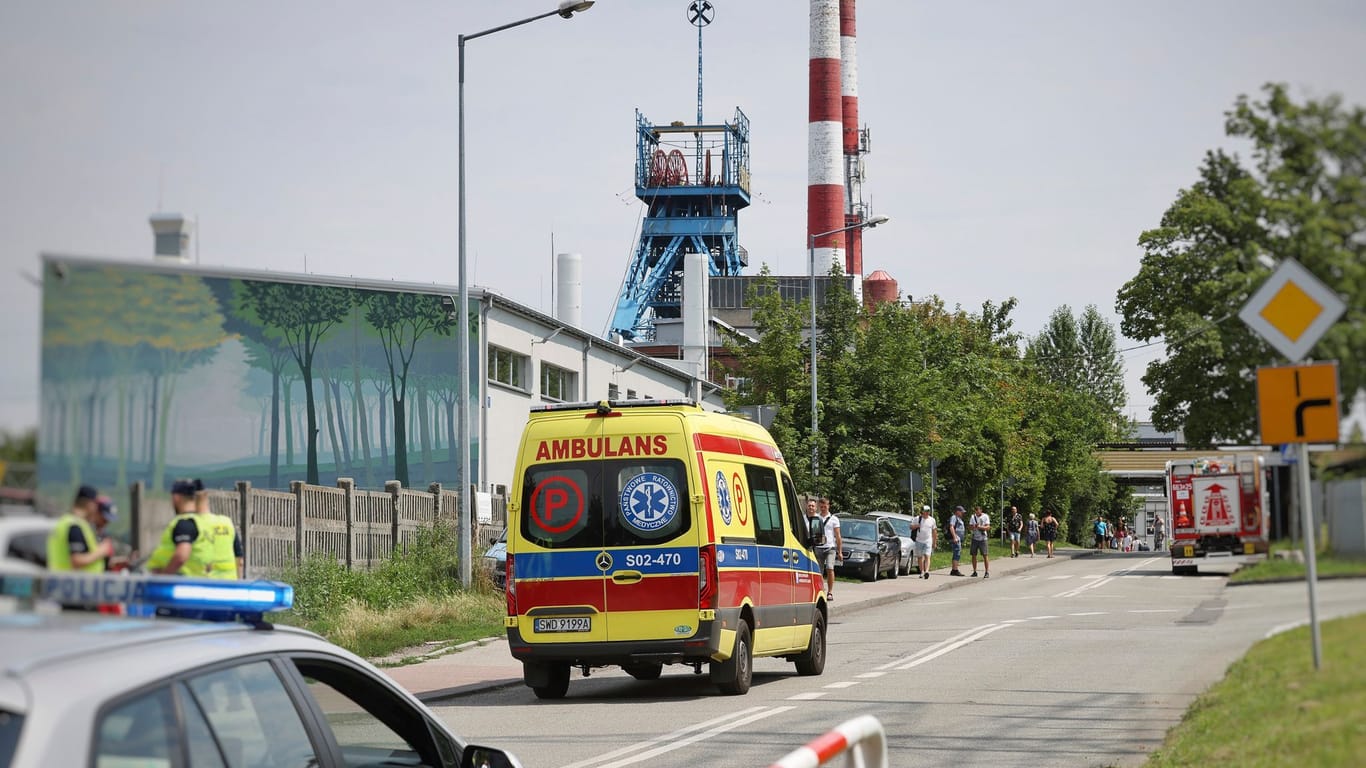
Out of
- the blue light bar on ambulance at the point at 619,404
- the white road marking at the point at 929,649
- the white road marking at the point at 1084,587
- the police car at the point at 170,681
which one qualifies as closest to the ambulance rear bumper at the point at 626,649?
the blue light bar on ambulance at the point at 619,404

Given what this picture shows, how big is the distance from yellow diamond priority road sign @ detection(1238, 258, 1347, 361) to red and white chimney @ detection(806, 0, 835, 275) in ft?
209

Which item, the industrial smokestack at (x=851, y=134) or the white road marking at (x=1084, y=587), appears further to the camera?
the industrial smokestack at (x=851, y=134)

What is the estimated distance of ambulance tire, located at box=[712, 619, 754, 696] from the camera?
14914 mm

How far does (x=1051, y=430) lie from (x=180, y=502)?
210ft

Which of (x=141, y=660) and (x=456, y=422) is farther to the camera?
(x=456, y=422)

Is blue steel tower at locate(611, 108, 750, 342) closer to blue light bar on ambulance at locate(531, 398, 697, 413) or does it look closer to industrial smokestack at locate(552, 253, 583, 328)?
industrial smokestack at locate(552, 253, 583, 328)

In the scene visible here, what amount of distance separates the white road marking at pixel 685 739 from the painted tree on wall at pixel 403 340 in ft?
66.7

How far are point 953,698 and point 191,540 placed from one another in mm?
11457

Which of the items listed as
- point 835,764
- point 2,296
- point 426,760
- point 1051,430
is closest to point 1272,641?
point 426,760

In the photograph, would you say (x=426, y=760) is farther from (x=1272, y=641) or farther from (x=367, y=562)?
(x=367, y=562)

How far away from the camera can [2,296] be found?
319 centimetres

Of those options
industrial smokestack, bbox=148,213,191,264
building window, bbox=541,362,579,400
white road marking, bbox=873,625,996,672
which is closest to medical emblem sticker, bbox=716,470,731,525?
white road marking, bbox=873,625,996,672

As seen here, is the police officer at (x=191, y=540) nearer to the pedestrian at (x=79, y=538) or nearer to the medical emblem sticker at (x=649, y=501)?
the pedestrian at (x=79, y=538)

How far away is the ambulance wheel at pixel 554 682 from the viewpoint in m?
15.3
